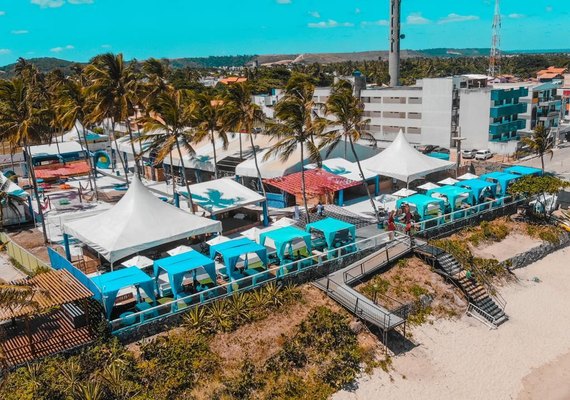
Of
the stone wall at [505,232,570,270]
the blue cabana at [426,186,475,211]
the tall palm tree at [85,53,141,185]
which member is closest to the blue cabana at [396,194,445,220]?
the blue cabana at [426,186,475,211]

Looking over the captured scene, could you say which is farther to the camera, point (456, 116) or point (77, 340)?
point (456, 116)

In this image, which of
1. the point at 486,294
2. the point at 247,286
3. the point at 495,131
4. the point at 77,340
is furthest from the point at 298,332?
the point at 495,131

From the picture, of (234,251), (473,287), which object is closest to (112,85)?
(234,251)

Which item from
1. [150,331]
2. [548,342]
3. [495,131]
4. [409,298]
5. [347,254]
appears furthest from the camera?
[495,131]

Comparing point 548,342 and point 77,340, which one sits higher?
point 77,340

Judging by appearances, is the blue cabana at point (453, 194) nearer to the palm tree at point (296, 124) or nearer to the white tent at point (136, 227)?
the palm tree at point (296, 124)

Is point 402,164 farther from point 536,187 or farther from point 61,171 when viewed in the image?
point 61,171

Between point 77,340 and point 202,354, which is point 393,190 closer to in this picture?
point 202,354
